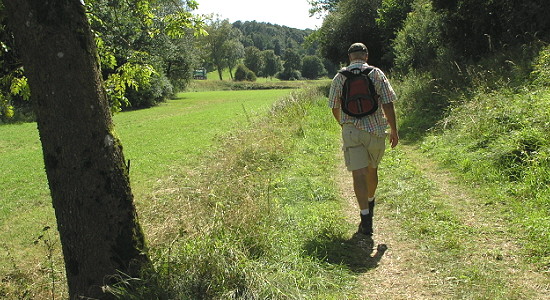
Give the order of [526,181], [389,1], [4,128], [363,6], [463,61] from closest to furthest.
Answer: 1. [526,181]
2. [463,61]
3. [4,128]
4. [389,1]
5. [363,6]

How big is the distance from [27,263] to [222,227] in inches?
126

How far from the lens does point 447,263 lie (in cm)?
404

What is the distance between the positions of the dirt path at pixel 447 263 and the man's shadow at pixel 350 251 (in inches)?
0.5

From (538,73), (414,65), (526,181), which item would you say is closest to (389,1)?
(414,65)

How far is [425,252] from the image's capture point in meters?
4.35

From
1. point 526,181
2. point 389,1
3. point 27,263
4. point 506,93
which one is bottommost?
point 27,263

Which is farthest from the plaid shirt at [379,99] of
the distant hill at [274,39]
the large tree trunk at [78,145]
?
the distant hill at [274,39]

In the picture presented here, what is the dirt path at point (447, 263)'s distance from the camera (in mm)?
3553

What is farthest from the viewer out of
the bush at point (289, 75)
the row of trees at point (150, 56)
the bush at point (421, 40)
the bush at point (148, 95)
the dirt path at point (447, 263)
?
the bush at point (289, 75)

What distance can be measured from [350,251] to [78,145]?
116 inches

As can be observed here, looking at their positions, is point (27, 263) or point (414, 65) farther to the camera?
point (414, 65)

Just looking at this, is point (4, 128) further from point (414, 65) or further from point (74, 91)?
point (74, 91)

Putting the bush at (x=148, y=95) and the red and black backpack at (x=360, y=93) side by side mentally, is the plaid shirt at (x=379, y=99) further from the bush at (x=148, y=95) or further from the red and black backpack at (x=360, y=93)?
the bush at (x=148, y=95)

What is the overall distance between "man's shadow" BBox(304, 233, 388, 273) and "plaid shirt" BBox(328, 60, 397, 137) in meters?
1.29
